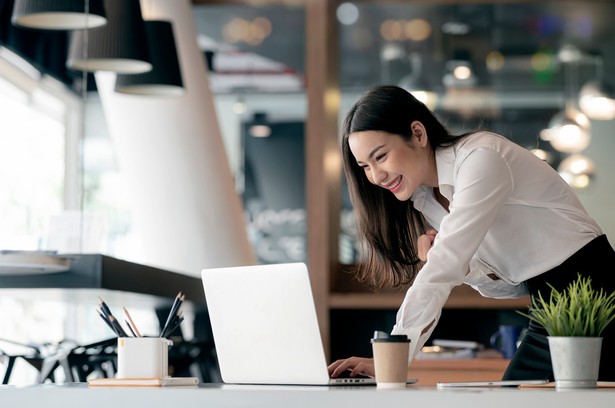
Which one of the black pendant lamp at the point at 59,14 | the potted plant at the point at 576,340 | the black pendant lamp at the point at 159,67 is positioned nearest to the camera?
the potted plant at the point at 576,340

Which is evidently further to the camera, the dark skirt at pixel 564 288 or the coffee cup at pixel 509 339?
the coffee cup at pixel 509 339

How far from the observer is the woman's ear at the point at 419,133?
2.53 meters

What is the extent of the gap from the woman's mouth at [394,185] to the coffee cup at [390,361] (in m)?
0.63

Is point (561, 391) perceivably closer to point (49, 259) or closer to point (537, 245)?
point (537, 245)

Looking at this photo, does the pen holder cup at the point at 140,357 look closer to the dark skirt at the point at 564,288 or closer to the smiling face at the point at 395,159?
the smiling face at the point at 395,159

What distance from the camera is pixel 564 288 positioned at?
7.93 ft

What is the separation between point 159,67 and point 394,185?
2693mm

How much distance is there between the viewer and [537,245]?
2.43m

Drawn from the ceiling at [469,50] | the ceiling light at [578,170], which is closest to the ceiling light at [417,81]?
the ceiling at [469,50]

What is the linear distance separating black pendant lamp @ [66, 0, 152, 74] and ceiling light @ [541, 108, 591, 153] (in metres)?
4.90

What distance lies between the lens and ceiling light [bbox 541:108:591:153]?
8664 mm

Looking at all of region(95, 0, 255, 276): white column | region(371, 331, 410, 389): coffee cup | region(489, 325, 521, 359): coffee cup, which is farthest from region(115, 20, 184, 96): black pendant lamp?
region(371, 331, 410, 389): coffee cup

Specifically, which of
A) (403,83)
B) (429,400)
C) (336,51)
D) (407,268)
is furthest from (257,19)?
(429,400)

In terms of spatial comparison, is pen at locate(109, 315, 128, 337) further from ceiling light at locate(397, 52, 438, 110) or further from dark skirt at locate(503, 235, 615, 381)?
ceiling light at locate(397, 52, 438, 110)
